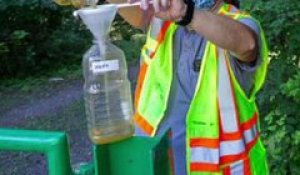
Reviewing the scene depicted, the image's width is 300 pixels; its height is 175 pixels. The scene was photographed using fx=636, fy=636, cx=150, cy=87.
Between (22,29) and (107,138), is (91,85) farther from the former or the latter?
(22,29)

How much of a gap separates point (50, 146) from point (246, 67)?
36.7 inches

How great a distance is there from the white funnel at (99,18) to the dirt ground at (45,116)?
4.15 meters

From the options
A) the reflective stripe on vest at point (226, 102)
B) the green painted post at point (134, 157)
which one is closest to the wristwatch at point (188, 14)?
the reflective stripe on vest at point (226, 102)

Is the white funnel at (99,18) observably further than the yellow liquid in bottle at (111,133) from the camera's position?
Yes

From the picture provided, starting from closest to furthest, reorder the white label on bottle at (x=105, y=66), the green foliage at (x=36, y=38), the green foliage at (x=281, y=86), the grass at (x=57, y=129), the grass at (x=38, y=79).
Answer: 1. the white label on bottle at (x=105, y=66)
2. the green foliage at (x=281, y=86)
3. the grass at (x=57, y=129)
4. the grass at (x=38, y=79)
5. the green foliage at (x=36, y=38)

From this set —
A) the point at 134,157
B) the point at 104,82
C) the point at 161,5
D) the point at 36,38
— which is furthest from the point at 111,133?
the point at 36,38

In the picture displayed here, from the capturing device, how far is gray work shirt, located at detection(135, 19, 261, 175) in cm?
223

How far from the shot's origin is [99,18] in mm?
1746

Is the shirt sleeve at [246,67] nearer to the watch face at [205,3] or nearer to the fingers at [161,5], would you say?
the watch face at [205,3]

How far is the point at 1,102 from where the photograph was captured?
823 centimetres

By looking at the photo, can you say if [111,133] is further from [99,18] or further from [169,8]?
[169,8]

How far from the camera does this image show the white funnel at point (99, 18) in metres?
1.74

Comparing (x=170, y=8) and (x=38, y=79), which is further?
(x=38, y=79)

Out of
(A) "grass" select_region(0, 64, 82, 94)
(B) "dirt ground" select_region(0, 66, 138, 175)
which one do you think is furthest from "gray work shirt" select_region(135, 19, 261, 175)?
(A) "grass" select_region(0, 64, 82, 94)
